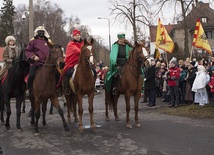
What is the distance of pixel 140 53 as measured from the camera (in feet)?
Answer: 29.6

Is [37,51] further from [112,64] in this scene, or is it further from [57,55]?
[112,64]

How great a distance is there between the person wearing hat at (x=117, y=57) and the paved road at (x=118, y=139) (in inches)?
51.8

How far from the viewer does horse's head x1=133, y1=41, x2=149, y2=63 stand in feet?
29.3

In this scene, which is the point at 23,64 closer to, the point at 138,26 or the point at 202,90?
the point at 202,90

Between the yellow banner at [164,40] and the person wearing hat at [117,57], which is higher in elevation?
the yellow banner at [164,40]

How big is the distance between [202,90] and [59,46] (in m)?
6.33

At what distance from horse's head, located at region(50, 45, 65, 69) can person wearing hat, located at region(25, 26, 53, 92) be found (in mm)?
512

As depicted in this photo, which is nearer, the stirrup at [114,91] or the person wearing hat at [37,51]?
the person wearing hat at [37,51]

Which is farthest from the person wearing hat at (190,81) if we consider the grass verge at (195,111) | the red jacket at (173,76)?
the grass verge at (195,111)

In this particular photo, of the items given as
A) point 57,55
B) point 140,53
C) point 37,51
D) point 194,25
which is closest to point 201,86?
point 140,53

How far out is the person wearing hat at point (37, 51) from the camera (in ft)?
28.5

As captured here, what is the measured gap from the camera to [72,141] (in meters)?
7.61

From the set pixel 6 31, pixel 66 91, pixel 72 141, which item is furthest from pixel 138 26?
pixel 6 31

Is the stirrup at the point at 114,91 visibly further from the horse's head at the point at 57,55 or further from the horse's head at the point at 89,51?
the horse's head at the point at 57,55
